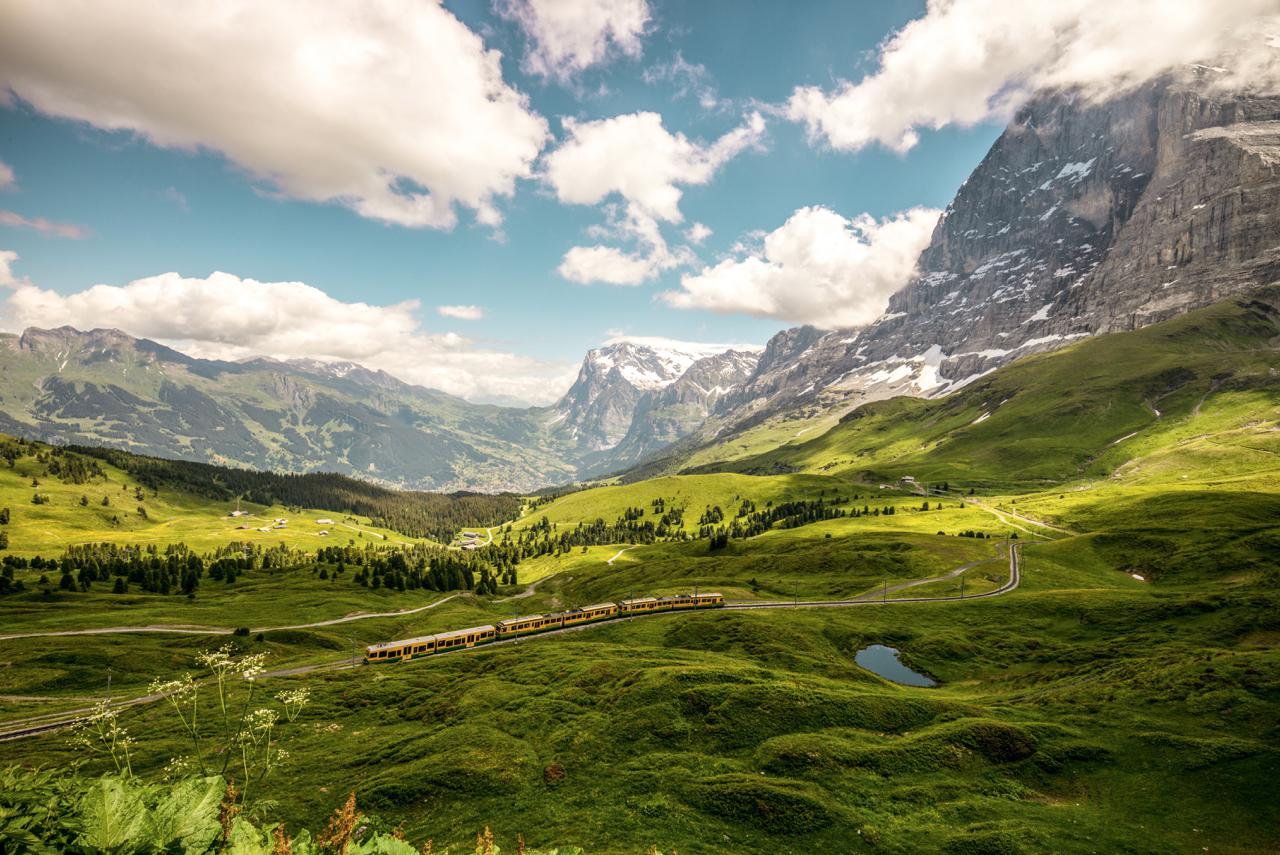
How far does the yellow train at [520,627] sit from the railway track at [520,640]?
162 cm

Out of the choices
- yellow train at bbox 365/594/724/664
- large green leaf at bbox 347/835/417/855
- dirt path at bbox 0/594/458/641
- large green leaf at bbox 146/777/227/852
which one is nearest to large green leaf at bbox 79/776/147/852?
large green leaf at bbox 146/777/227/852

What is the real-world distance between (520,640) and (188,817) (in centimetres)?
9799

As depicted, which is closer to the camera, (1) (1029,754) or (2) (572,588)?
(1) (1029,754)

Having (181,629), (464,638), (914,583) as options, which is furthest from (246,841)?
(181,629)

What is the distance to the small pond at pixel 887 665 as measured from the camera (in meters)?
79.8

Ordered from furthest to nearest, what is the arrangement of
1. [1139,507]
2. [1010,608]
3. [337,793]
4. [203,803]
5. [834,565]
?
[1139,507] → [834,565] → [1010,608] → [337,793] → [203,803]

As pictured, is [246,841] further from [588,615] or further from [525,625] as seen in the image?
[588,615]

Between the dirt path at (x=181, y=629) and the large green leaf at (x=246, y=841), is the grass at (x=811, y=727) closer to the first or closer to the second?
the dirt path at (x=181, y=629)

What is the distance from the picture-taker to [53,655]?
3627 inches

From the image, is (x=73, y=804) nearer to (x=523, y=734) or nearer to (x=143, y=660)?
(x=523, y=734)

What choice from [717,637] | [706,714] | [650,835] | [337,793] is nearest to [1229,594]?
[717,637]

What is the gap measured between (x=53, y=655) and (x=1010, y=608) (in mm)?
165747

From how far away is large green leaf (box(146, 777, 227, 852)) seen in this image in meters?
8.39

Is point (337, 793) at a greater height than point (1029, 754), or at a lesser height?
lesser
